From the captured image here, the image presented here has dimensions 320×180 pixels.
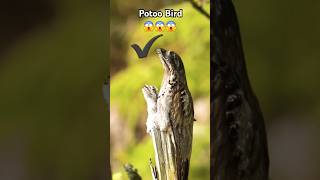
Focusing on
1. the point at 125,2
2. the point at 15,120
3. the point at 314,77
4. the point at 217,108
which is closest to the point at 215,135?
the point at 217,108

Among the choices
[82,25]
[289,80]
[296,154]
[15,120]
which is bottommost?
[296,154]

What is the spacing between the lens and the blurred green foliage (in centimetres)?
308

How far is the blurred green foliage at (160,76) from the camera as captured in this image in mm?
3076

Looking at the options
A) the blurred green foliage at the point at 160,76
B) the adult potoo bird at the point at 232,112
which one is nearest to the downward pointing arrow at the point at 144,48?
the blurred green foliage at the point at 160,76

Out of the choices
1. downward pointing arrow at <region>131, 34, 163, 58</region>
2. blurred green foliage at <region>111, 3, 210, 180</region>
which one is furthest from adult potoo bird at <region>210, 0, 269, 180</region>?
downward pointing arrow at <region>131, 34, 163, 58</region>

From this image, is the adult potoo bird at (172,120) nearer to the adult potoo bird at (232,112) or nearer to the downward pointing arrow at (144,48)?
the downward pointing arrow at (144,48)

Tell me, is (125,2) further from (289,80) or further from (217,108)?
(289,80)

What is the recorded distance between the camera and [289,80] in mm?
3236

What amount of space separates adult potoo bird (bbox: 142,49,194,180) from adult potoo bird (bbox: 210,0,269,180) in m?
0.19

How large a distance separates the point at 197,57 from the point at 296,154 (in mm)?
956

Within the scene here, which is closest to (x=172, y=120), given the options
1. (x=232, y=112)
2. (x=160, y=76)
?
(x=160, y=76)

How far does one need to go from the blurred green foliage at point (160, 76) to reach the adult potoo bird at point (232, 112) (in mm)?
76

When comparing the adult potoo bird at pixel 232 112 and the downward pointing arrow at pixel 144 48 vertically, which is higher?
the downward pointing arrow at pixel 144 48

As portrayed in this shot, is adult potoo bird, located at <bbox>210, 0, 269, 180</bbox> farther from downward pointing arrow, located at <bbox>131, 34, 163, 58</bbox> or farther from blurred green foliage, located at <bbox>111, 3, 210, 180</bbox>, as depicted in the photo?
downward pointing arrow, located at <bbox>131, 34, 163, 58</bbox>
